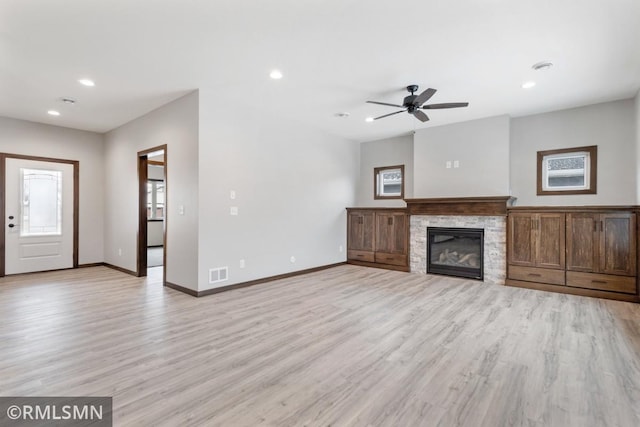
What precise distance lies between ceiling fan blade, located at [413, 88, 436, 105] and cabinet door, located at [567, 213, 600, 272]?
9.34ft

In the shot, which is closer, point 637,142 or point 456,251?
point 637,142

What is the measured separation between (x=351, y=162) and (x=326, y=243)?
6.81 ft

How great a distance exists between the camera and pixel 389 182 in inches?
289

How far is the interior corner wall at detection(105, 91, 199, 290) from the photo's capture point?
443cm

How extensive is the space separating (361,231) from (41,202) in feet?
20.9

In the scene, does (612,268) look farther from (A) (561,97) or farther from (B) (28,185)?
(B) (28,185)

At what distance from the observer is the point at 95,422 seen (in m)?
1.77

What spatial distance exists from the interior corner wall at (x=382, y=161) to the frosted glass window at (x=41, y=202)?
6.25 meters

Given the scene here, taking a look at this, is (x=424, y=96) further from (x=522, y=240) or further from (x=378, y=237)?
(x=378, y=237)

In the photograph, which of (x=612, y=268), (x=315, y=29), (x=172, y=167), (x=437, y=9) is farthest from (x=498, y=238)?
(x=172, y=167)

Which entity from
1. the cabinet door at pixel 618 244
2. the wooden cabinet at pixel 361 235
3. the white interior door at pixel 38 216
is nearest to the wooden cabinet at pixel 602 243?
the cabinet door at pixel 618 244

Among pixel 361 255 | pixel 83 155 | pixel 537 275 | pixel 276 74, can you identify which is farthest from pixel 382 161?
pixel 83 155

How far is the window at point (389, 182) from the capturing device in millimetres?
7141

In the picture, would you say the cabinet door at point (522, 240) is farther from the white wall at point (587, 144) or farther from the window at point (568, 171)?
the window at point (568, 171)
